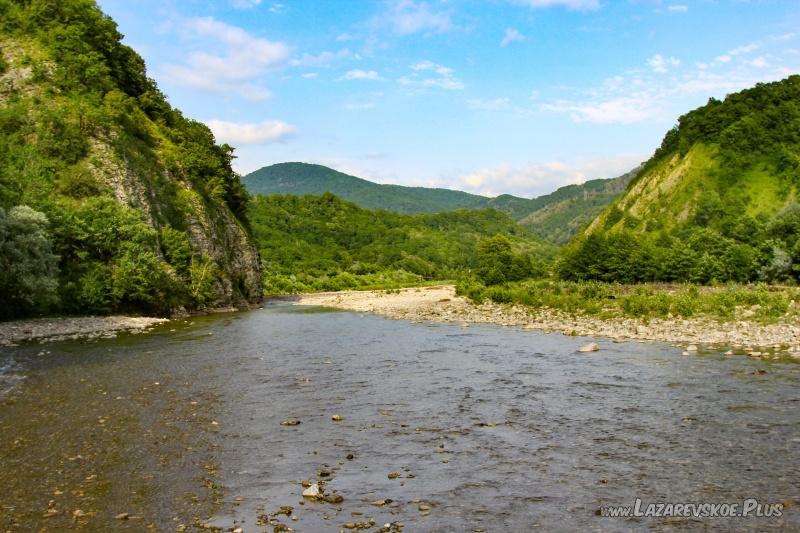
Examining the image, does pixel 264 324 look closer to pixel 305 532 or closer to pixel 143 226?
pixel 143 226

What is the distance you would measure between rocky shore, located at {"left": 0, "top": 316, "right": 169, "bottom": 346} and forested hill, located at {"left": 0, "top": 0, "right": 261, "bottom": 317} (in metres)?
1.86

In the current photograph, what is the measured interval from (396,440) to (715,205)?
385 ft

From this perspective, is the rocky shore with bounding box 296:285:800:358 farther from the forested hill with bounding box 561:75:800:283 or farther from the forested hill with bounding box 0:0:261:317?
the forested hill with bounding box 561:75:800:283

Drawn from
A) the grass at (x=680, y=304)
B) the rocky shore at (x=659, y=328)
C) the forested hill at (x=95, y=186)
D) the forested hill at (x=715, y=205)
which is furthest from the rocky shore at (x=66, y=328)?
the forested hill at (x=715, y=205)

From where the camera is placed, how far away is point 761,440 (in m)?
14.1

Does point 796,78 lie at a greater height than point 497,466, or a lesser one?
greater

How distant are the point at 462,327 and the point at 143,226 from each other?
29.5 meters

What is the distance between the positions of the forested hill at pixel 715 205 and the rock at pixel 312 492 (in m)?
74.5

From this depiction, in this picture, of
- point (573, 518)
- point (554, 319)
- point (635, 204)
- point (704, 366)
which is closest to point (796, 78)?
point (635, 204)

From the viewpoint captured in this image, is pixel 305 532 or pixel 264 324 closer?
pixel 305 532

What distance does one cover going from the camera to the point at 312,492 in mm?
11141

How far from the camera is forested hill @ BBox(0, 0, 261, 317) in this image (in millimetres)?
42188

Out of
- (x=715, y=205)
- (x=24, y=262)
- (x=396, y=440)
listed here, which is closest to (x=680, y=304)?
(x=396, y=440)

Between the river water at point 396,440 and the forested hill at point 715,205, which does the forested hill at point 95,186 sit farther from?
the forested hill at point 715,205
